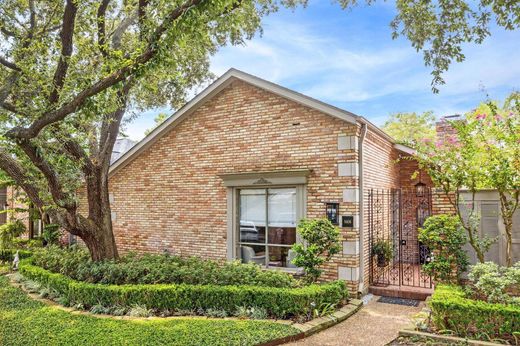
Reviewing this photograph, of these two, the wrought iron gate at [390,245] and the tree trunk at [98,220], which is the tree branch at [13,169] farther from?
the wrought iron gate at [390,245]

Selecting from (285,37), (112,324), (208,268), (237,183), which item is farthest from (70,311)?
(285,37)

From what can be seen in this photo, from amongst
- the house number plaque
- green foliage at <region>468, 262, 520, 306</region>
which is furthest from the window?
green foliage at <region>468, 262, 520, 306</region>

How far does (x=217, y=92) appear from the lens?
35.3ft

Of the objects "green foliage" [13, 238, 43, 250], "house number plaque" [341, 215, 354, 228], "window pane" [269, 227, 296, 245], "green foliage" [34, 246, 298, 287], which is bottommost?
"green foliage" [13, 238, 43, 250]

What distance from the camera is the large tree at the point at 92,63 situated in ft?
19.7

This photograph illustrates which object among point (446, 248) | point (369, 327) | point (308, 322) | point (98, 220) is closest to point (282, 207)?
point (308, 322)

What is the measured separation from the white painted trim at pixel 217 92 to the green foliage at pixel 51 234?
4.20m

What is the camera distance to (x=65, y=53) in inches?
250

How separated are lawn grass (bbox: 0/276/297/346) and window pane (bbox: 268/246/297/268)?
2.87 m

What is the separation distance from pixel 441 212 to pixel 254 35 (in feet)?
24.7

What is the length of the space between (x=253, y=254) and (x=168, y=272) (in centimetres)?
244

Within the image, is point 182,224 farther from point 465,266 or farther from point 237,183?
point 465,266

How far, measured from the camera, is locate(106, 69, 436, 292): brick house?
869 centimetres

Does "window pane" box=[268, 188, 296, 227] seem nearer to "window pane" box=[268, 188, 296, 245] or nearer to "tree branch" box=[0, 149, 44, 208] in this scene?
"window pane" box=[268, 188, 296, 245]
